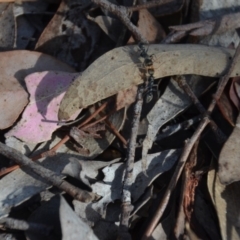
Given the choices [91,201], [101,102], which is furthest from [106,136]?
[91,201]

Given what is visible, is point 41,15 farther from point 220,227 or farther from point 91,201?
point 220,227

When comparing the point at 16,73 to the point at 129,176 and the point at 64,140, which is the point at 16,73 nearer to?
the point at 64,140

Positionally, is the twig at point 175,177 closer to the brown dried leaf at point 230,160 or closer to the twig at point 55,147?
the brown dried leaf at point 230,160

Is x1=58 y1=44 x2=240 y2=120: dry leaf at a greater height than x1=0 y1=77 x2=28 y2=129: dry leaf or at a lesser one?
lesser

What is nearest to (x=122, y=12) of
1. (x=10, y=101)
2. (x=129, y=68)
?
(x=129, y=68)

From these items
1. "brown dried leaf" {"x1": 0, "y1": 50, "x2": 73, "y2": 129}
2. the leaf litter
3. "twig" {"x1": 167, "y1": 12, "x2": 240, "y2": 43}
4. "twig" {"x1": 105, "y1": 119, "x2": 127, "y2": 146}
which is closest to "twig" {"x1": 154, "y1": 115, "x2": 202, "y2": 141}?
the leaf litter

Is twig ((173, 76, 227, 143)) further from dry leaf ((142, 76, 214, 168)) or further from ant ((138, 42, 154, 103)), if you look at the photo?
ant ((138, 42, 154, 103))
